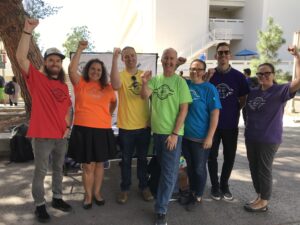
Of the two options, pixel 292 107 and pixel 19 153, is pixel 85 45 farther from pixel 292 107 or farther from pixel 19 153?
pixel 292 107

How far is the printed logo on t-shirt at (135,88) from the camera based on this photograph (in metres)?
3.71

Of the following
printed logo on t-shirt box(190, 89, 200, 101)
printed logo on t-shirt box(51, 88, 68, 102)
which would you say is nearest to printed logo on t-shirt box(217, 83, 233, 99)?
printed logo on t-shirt box(190, 89, 200, 101)

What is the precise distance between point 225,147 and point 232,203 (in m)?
0.74

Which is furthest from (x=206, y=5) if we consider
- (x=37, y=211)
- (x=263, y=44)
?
(x=37, y=211)

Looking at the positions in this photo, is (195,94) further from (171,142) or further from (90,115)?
(90,115)

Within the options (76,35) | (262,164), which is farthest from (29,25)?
(76,35)

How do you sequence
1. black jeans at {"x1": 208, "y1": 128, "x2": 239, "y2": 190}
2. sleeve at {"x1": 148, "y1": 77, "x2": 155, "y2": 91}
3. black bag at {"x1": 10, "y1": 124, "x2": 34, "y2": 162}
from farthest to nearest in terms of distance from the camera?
1. black bag at {"x1": 10, "y1": 124, "x2": 34, "y2": 162}
2. black jeans at {"x1": 208, "y1": 128, "x2": 239, "y2": 190}
3. sleeve at {"x1": 148, "y1": 77, "x2": 155, "y2": 91}

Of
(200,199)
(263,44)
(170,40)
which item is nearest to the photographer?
(200,199)

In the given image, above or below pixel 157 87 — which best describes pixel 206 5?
above

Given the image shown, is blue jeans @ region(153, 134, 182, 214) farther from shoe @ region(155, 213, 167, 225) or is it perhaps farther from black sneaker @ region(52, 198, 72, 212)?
black sneaker @ region(52, 198, 72, 212)

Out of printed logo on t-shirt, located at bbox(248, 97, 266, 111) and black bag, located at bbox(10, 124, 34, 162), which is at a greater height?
printed logo on t-shirt, located at bbox(248, 97, 266, 111)

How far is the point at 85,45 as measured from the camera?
361cm

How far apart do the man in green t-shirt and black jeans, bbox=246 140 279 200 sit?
990mm

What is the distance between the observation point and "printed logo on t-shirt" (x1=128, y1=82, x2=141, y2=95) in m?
3.71
